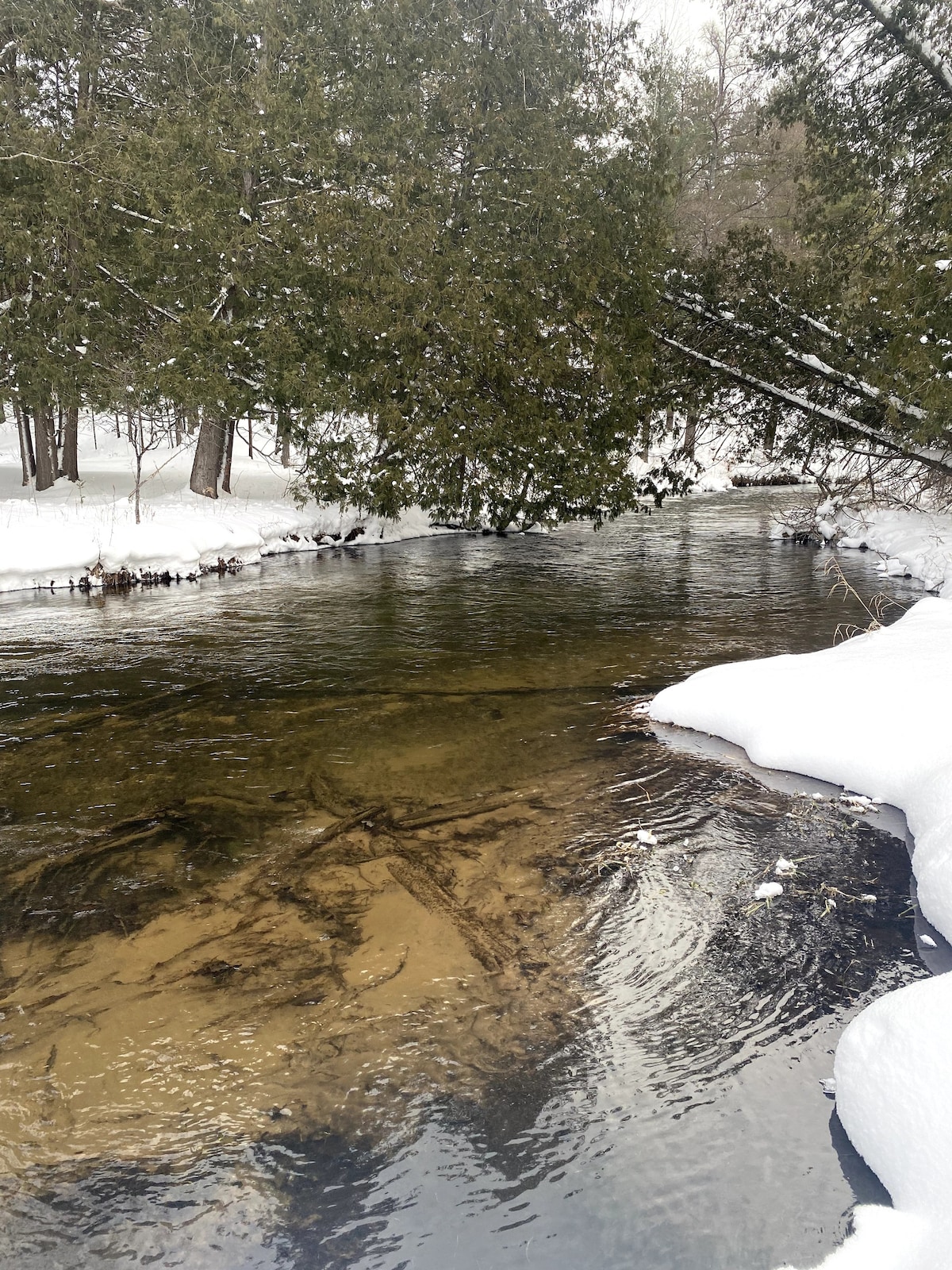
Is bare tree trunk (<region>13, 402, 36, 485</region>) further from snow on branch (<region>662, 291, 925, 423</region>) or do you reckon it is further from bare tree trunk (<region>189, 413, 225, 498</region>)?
snow on branch (<region>662, 291, 925, 423</region>)

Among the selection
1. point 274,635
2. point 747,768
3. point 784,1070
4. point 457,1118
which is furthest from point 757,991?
point 274,635

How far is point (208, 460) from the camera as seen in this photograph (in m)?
20.1

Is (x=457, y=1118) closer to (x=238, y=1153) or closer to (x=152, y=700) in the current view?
(x=238, y=1153)

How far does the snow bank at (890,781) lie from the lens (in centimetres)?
271

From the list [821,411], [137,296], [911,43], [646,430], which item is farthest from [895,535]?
[137,296]

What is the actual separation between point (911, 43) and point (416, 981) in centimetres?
1162

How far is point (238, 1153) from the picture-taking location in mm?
3078

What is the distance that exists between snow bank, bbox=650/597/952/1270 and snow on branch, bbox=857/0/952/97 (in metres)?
6.47

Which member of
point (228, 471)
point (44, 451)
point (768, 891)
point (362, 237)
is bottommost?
point (768, 891)

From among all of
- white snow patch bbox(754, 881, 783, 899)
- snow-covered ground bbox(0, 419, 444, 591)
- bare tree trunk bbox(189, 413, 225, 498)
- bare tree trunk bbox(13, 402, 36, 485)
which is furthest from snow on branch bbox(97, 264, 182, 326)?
white snow patch bbox(754, 881, 783, 899)

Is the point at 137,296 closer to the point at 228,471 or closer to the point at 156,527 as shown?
the point at 156,527

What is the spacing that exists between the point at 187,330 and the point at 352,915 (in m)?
15.1

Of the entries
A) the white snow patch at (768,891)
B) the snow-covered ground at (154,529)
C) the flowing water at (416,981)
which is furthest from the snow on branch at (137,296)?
the white snow patch at (768,891)

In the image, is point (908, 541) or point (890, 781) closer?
point (890, 781)
